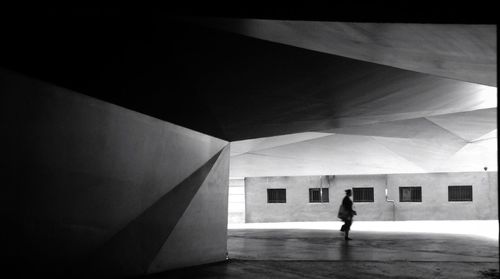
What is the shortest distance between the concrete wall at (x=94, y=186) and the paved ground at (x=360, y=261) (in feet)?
2.68

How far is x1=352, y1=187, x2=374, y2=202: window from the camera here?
29.4 meters

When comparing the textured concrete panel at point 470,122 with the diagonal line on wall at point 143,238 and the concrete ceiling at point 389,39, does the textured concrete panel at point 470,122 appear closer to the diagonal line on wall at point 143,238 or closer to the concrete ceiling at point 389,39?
the concrete ceiling at point 389,39

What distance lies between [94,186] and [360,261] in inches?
232

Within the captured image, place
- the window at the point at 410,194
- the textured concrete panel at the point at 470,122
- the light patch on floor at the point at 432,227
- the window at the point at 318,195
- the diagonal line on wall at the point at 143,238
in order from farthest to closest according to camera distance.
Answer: the window at the point at 318,195 → the window at the point at 410,194 → the light patch on floor at the point at 432,227 → the textured concrete panel at the point at 470,122 → the diagonal line on wall at the point at 143,238

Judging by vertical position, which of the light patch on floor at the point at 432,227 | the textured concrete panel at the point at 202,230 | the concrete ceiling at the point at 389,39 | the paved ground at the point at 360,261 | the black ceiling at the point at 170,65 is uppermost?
the concrete ceiling at the point at 389,39

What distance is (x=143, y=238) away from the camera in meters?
7.22

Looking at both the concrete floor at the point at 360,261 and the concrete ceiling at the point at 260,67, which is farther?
the concrete floor at the point at 360,261

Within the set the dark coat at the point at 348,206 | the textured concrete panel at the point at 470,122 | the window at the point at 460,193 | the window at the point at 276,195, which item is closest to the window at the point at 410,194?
the window at the point at 460,193

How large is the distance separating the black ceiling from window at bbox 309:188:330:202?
22.3m

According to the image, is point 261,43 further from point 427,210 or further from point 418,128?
point 427,210

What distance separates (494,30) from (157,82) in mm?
3994

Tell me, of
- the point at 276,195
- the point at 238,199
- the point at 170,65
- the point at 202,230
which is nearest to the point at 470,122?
the point at 202,230

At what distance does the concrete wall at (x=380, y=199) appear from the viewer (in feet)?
91.4

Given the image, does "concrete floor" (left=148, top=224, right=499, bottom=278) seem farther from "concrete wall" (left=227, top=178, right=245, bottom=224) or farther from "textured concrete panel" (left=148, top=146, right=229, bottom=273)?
"concrete wall" (left=227, top=178, right=245, bottom=224)
